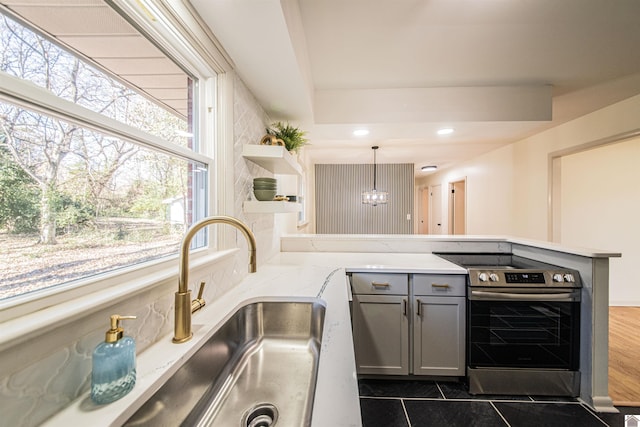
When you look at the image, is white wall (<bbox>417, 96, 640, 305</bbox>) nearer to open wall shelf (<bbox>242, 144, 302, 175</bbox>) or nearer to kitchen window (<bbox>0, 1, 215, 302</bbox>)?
open wall shelf (<bbox>242, 144, 302, 175</bbox>)

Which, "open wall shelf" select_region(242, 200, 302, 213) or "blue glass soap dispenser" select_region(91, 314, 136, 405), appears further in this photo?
"open wall shelf" select_region(242, 200, 302, 213)

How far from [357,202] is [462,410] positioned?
485cm

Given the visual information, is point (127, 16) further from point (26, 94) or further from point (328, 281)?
point (328, 281)

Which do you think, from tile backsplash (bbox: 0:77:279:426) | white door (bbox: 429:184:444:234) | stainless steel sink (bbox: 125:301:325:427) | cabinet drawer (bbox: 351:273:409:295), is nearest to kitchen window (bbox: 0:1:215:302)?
tile backsplash (bbox: 0:77:279:426)

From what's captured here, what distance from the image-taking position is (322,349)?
0.73 metres

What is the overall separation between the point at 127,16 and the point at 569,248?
2.77 metres

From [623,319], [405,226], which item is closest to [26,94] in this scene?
[623,319]

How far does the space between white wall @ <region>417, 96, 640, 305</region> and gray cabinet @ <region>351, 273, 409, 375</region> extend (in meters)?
2.88

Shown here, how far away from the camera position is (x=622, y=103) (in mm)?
2488

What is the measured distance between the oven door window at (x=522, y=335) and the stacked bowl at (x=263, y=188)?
5.32ft

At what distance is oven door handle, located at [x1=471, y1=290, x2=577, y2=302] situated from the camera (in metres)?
1.67

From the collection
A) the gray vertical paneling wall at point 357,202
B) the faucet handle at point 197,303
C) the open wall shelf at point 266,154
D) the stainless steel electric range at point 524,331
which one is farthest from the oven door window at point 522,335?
the gray vertical paneling wall at point 357,202

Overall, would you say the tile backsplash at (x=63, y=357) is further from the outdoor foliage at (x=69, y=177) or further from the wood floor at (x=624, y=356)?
the wood floor at (x=624, y=356)

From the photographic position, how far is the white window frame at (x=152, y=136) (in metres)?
0.51
